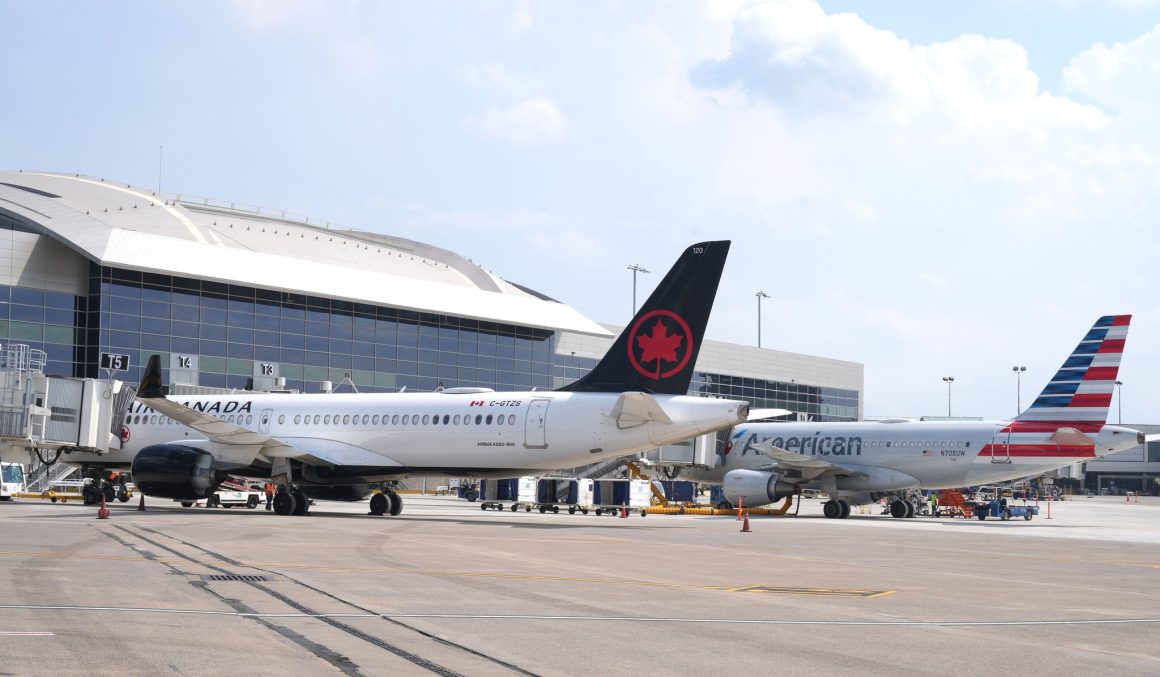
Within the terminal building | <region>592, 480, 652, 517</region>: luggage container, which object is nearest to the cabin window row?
<region>592, 480, 652, 517</region>: luggage container

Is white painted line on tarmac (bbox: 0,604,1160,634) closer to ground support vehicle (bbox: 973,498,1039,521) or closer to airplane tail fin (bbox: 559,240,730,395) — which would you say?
airplane tail fin (bbox: 559,240,730,395)

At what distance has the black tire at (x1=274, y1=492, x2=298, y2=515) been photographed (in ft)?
113

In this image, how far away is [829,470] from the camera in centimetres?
4594

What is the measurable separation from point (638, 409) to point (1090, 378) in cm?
1919

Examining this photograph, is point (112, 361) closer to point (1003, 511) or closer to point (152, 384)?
point (152, 384)

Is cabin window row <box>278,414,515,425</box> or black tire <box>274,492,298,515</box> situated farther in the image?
black tire <box>274,492,298,515</box>

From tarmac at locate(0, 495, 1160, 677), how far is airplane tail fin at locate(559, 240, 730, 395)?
745cm

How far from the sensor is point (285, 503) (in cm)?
3459

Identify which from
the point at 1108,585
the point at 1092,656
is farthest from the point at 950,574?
the point at 1092,656

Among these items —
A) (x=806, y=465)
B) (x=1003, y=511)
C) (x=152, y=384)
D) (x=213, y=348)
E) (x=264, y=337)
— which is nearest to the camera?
(x=152, y=384)

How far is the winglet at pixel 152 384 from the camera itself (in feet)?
101

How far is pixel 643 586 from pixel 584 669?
636 centimetres

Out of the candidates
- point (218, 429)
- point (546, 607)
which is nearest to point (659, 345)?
point (218, 429)

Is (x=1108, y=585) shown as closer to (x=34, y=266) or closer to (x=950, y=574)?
(x=950, y=574)
